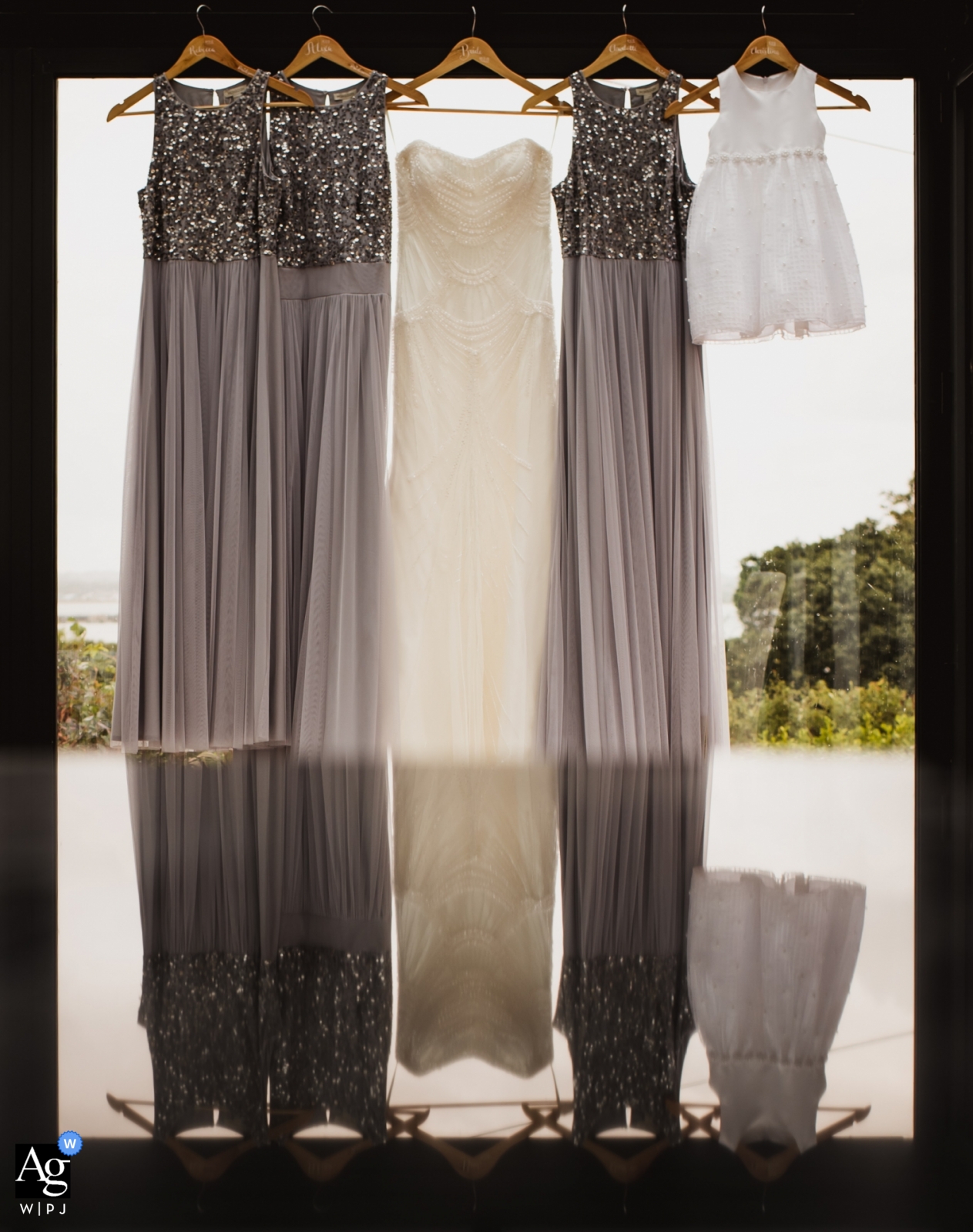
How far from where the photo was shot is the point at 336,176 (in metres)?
1.96

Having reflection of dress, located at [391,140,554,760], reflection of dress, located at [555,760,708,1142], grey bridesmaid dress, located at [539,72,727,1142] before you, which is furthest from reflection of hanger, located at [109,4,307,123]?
reflection of dress, located at [555,760,708,1142]

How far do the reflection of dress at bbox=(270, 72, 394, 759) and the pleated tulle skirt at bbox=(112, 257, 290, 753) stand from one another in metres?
0.06

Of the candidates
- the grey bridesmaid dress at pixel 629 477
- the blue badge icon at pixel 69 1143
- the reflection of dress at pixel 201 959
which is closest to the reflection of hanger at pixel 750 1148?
the reflection of dress at pixel 201 959

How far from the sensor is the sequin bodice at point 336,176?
1.94 meters

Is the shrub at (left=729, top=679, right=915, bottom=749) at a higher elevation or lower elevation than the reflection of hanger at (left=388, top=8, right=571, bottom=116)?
lower

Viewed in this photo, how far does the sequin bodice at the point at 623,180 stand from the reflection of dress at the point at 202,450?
68 cm

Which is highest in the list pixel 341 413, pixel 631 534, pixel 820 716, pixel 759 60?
pixel 759 60

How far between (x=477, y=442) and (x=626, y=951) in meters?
1.36

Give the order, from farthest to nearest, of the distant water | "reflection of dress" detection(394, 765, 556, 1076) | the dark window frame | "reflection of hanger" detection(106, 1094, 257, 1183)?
the distant water
the dark window frame
"reflection of dress" detection(394, 765, 556, 1076)
"reflection of hanger" detection(106, 1094, 257, 1183)

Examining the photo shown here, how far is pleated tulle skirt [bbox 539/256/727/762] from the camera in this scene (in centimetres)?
195

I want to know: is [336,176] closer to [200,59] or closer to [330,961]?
[200,59]

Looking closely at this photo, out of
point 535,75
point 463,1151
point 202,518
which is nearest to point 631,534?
point 202,518

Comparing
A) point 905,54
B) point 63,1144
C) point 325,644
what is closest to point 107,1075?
point 63,1144

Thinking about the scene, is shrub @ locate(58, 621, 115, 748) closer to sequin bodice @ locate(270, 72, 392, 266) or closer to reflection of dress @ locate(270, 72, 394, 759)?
reflection of dress @ locate(270, 72, 394, 759)
